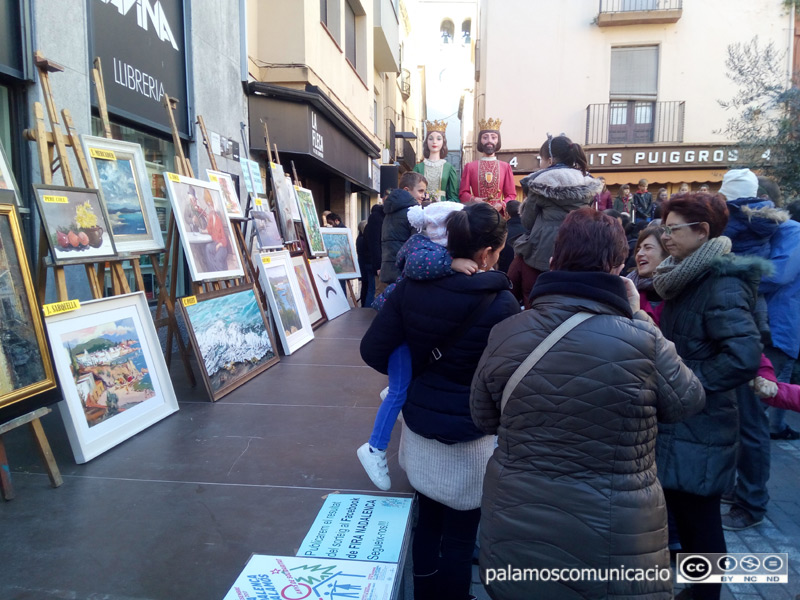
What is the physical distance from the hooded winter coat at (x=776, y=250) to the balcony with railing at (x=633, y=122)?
14.9 metres

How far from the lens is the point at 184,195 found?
14.6 ft

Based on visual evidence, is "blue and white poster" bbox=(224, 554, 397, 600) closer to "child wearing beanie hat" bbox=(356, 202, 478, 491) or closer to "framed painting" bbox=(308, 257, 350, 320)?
"child wearing beanie hat" bbox=(356, 202, 478, 491)

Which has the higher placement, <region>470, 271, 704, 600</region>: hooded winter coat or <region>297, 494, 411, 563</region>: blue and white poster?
<region>470, 271, 704, 600</region>: hooded winter coat

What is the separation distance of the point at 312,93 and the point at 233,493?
7141mm

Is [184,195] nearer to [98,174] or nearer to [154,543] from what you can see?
[98,174]

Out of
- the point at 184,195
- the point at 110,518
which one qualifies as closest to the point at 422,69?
the point at 184,195

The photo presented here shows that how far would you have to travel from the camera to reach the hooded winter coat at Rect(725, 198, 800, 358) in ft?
10.4

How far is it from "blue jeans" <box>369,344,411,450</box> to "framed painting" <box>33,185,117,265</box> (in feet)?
6.58

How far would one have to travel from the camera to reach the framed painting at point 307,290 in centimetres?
686

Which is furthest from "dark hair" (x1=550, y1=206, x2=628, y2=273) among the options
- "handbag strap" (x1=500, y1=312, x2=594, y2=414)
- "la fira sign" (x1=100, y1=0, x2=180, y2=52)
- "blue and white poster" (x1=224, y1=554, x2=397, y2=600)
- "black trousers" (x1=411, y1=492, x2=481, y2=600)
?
"la fira sign" (x1=100, y1=0, x2=180, y2=52)

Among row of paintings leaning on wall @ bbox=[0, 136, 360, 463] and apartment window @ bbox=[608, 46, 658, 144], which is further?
apartment window @ bbox=[608, 46, 658, 144]

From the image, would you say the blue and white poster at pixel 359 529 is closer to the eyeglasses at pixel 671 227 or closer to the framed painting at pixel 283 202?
the eyeglasses at pixel 671 227

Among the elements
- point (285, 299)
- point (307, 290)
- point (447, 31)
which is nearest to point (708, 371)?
point (285, 299)

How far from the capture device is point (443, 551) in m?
2.27
